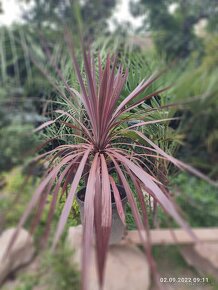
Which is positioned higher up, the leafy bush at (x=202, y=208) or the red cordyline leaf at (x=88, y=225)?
the leafy bush at (x=202, y=208)

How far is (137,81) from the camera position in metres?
0.61

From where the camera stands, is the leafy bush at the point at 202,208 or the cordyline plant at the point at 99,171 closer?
the cordyline plant at the point at 99,171

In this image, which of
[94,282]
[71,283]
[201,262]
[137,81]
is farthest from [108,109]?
[201,262]

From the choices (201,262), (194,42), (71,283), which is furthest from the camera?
(194,42)

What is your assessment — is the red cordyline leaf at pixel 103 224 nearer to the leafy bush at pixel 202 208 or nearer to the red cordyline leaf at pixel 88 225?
the red cordyline leaf at pixel 88 225

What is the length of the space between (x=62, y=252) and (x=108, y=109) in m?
0.81

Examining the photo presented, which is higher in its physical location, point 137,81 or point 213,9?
point 213,9

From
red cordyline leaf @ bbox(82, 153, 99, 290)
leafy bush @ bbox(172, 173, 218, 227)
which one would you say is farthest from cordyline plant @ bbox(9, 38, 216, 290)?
leafy bush @ bbox(172, 173, 218, 227)

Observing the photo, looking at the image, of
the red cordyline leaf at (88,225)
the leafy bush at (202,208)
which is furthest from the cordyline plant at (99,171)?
the leafy bush at (202,208)

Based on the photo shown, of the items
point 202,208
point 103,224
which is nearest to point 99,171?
point 103,224

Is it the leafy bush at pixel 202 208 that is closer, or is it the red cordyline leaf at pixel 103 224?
the red cordyline leaf at pixel 103 224

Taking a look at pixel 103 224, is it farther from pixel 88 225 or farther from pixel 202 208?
pixel 202 208

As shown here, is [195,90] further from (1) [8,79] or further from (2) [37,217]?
(1) [8,79]

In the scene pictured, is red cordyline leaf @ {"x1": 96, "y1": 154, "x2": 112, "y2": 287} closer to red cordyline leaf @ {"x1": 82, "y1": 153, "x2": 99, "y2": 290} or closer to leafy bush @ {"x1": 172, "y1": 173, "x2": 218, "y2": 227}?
red cordyline leaf @ {"x1": 82, "y1": 153, "x2": 99, "y2": 290}
